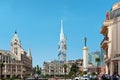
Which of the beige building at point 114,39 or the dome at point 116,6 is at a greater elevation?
the dome at point 116,6

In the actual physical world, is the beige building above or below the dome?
below

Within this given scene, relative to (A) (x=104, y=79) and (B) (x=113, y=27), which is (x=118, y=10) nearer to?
(B) (x=113, y=27)

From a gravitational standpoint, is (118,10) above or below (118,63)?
above

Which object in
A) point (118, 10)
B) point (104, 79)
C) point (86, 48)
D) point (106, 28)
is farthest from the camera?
point (86, 48)

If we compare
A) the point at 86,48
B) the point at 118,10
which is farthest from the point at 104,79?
the point at 86,48

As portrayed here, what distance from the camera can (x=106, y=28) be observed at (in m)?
82.6

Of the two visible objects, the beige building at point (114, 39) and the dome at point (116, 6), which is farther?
the dome at point (116, 6)

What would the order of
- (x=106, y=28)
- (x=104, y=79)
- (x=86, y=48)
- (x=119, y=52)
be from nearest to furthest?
(x=104, y=79), (x=119, y=52), (x=106, y=28), (x=86, y=48)

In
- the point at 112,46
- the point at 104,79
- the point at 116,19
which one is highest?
the point at 116,19

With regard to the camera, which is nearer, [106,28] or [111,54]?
[111,54]

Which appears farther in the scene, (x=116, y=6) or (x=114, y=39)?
(x=116, y=6)

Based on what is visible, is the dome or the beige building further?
the dome

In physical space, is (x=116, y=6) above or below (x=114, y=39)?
above

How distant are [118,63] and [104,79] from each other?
2322cm
